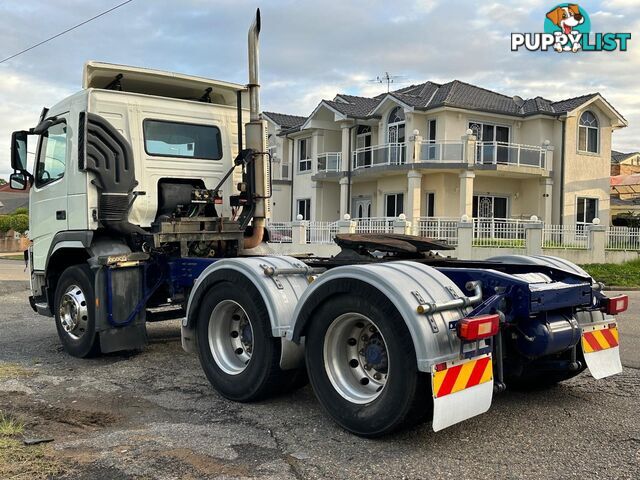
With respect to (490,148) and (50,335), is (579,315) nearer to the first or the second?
(50,335)

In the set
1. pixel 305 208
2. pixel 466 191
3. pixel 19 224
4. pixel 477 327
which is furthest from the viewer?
pixel 19 224

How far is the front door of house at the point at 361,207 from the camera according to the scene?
33.5 m

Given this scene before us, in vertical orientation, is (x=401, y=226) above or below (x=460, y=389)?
above

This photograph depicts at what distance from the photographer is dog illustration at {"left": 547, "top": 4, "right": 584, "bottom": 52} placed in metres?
25.3

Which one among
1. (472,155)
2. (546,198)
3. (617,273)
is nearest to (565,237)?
(617,273)

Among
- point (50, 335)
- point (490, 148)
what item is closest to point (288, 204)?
point (490, 148)

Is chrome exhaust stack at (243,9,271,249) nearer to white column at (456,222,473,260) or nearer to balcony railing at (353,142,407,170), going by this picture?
white column at (456,222,473,260)

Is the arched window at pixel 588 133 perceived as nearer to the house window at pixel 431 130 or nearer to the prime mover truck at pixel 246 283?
the house window at pixel 431 130

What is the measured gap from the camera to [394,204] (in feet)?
103

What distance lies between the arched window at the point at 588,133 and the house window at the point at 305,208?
14449 millimetres

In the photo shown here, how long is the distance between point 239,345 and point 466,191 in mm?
23595

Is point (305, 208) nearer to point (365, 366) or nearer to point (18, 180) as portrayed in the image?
point (18, 180)

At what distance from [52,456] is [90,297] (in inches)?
123

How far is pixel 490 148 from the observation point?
28.3 meters
